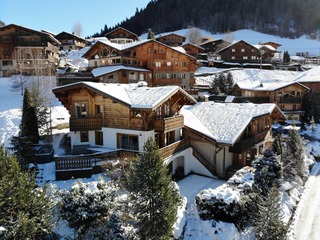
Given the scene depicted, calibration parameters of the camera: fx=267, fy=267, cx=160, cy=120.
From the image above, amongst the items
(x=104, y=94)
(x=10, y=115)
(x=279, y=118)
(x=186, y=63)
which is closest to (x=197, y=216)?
(x=104, y=94)

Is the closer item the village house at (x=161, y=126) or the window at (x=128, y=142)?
the village house at (x=161, y=126)

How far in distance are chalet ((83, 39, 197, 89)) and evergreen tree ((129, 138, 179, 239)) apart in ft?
106

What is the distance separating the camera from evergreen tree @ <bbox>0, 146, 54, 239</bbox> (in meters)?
9.15

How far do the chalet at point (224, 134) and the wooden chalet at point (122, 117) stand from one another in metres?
1.49

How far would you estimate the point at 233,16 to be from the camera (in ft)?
440

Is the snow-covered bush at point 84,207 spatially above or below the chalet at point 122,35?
below

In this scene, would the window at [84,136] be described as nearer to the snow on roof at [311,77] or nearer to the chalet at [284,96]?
the chalet at [284,96]

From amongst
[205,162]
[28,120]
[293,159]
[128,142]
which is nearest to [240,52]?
[293,159]

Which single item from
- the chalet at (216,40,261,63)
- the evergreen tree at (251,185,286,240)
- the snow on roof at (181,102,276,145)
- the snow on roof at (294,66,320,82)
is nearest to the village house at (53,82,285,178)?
the snow on roof at (181,102,276,145)

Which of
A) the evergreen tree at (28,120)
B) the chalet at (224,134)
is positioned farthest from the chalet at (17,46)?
the chalet at (224,134)

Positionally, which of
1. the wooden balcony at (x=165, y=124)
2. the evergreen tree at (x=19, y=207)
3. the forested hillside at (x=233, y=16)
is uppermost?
the forested hillside at (x=233, y=16)

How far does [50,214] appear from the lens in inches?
439

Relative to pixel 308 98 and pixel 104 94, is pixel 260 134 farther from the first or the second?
pixel 308 98

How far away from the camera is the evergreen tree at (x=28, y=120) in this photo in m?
23.3
